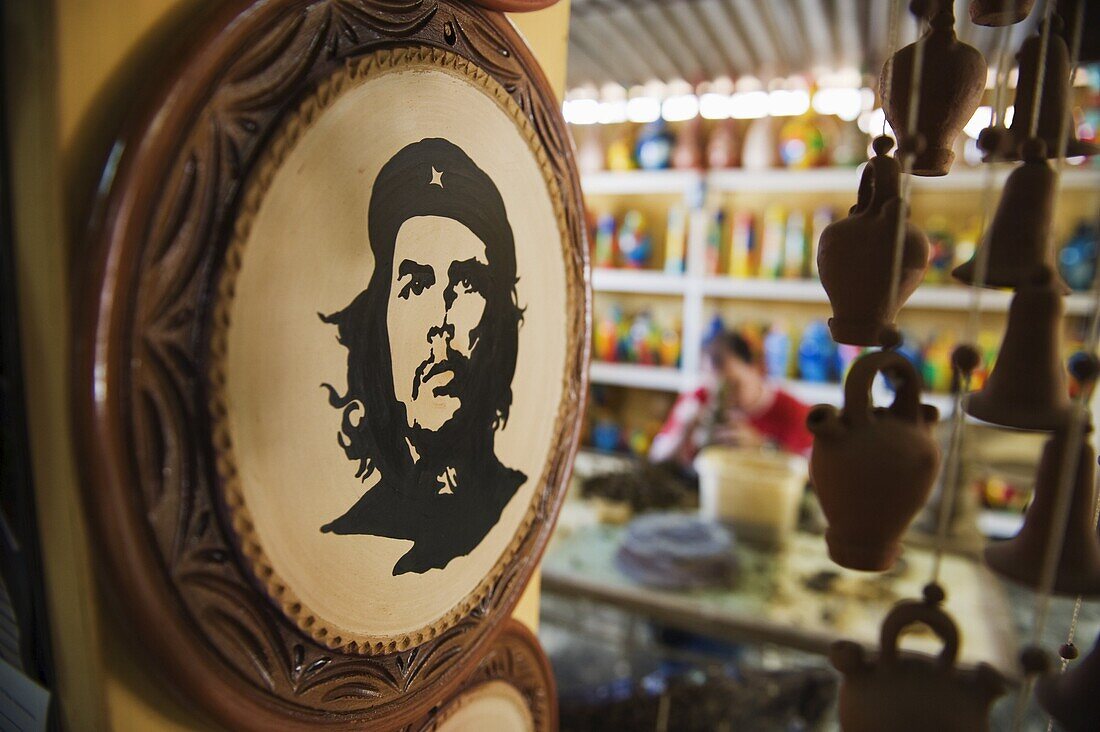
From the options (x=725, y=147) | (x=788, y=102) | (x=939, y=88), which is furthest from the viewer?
(x=725, y=147)

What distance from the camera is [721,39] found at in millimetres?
3068

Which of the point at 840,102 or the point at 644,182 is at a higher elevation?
the point at 840,102

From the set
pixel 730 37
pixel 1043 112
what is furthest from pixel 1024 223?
pixel 730 37

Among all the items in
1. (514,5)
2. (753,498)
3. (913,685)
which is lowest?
(753,498)

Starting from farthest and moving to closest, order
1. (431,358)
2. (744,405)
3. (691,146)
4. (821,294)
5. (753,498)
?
(691,146), (821,294), (744,405), (753,498), (431,358)

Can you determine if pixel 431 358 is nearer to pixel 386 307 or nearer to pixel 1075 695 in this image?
pixel 386 307

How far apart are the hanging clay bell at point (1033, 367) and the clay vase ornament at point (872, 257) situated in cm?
7

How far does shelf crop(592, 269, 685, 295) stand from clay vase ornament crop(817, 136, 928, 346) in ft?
11.2

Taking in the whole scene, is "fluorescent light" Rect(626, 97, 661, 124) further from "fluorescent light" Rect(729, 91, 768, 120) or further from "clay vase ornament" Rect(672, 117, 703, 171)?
"fluorescent light" Rect(729, 91, 768, 120)

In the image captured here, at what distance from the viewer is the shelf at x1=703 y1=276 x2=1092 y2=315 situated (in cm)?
314

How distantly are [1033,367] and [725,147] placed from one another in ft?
11.7

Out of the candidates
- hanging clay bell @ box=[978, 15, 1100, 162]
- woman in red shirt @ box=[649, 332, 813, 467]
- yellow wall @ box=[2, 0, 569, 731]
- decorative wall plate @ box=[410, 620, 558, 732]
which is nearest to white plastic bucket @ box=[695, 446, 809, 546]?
woman in red shirt @ box=[649, 332, 813, 467]

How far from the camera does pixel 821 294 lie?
3.49m

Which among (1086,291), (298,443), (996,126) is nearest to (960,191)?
(1086,291)
